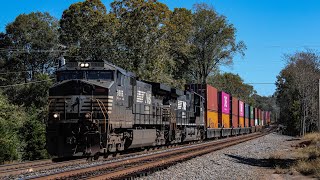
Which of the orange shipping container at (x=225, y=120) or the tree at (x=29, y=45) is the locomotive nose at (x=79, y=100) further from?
the tree at (x=29, y=45)

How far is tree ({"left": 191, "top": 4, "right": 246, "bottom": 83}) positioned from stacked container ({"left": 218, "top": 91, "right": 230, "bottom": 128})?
14.9 m

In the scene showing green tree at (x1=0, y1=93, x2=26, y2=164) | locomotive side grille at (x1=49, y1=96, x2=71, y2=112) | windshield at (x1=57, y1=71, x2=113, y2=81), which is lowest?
green tree at (x1=0, y1=93, x2=26, y2=164)

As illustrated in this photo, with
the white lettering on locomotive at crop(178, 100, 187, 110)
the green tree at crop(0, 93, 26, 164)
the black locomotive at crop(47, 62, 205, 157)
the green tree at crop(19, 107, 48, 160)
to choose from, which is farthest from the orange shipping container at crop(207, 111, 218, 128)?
the green tree at crop(0, 93, 26, 164)

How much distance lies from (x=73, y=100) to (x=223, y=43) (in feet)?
134

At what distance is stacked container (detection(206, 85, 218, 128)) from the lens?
103ft

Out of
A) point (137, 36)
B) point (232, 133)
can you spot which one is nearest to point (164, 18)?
point (137, 36)

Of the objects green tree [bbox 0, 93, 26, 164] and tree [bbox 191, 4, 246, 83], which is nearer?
green tree [bbox 0, 93, 26, 164]

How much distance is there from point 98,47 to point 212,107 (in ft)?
36.4

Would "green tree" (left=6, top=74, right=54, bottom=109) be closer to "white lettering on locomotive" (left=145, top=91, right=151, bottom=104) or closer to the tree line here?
the tree line

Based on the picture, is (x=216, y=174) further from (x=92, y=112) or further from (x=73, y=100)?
(x=73, y=100)

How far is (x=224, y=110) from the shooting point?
36781mm

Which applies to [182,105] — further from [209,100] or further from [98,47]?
[98,47]

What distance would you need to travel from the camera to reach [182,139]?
2589cm

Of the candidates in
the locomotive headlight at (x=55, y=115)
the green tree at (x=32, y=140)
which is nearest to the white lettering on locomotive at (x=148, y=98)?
the locomotive headlight at (x=55, y=115)
